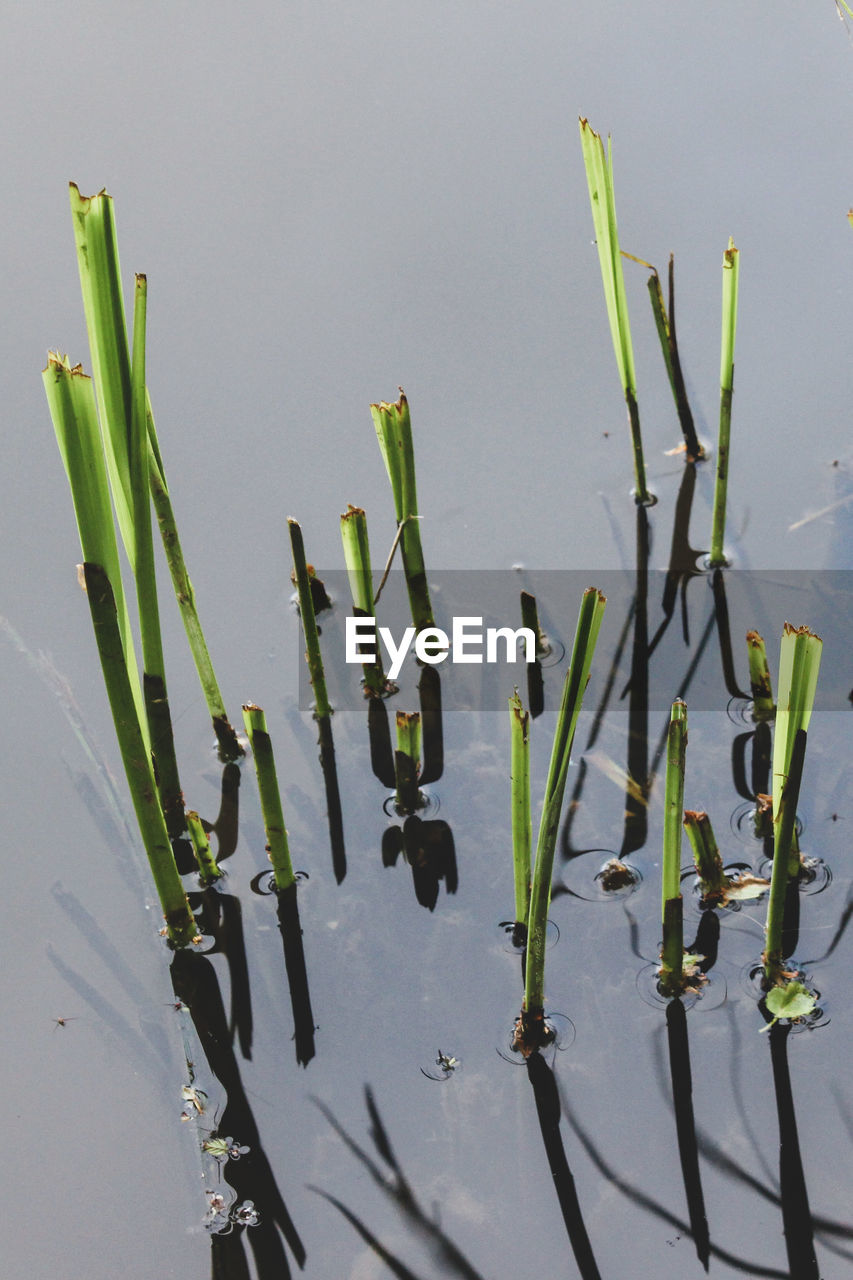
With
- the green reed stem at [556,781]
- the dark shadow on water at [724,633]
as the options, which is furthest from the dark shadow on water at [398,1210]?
the dark shadow on water at [724,633]

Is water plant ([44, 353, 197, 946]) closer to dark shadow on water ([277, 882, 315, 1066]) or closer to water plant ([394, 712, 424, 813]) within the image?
dark shadow on water ([277, 882, 315, 1066])

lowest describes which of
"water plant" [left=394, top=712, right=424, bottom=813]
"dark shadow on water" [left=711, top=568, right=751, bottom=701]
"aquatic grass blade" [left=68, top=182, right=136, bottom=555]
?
"water plant" [left=394, top=712, right=424, bottom=813]

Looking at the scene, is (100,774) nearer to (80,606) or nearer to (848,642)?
(80,606)

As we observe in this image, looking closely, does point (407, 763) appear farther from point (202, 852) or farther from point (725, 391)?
point (725, 391)

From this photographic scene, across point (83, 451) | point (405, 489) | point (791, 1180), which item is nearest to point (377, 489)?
point (405, 489)

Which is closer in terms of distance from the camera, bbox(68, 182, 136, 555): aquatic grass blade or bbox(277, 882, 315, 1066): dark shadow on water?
bbox(68, 182, 136, 555): aquatic grass blade

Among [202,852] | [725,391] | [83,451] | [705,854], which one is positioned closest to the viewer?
[83,451]

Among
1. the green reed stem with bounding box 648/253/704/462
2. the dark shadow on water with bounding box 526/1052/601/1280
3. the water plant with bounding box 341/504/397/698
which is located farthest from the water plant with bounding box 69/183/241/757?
the green reed stem with bounding box 648/253/704/462
